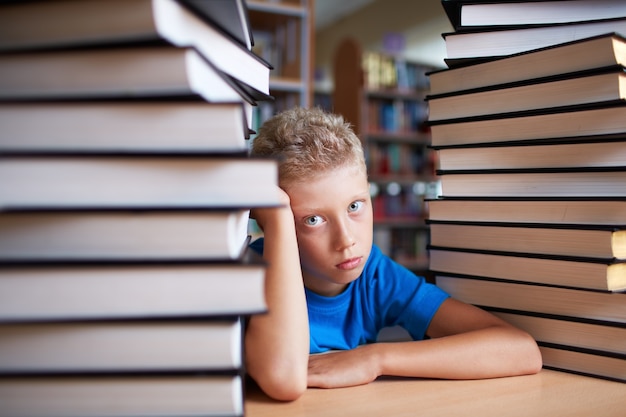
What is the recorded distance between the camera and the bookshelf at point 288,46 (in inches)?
109

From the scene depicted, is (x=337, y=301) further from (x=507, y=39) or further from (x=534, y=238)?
(x=507, y=39)

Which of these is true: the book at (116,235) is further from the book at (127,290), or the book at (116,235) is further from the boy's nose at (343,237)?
the boy's nose at (343,237)

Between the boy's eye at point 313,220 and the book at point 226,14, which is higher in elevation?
the book at point 226,14

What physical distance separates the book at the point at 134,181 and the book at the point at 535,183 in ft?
1.30

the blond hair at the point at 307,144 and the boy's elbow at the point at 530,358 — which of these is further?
the blond hair at the point at 307,144

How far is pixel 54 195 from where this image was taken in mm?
414

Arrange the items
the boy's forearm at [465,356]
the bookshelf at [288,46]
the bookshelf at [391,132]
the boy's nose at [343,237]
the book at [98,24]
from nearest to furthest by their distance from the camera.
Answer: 1. the book at [98,24]
2. the boy's forearm at [465,356]
3. the boy's nose at [343,237]
4. the bookshelf at [288,46]
5. the bookshelf at [391,132]

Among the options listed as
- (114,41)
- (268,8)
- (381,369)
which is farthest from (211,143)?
(268,8)

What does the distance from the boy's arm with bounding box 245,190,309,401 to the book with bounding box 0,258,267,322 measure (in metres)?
0.16

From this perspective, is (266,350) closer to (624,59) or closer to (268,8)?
(624,59)

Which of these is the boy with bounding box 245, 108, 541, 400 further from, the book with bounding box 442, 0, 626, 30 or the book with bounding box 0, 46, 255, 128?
the book with bounding box 442, 0, 626, 30

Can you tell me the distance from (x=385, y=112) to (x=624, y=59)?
3.96m

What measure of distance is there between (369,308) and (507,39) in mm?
497

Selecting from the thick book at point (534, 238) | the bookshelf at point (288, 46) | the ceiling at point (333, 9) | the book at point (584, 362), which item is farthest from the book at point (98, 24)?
the ceiling at point (333, 9)
